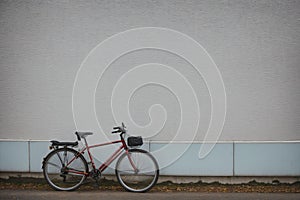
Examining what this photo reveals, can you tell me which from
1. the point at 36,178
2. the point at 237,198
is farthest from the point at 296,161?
the point at 36,178

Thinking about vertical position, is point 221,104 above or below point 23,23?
below

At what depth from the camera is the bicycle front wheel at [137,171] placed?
651cm

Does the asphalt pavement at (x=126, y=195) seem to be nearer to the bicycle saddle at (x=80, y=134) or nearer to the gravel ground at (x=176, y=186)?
the gravel ground at (x=176, y=186)

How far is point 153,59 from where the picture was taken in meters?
6.89

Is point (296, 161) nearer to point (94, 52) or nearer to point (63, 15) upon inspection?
point (94, 52)

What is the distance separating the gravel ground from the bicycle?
0.68ft

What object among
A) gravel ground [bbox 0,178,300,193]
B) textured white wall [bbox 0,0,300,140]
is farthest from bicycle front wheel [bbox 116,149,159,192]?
textured white wall [bbox 0,0,300,140]

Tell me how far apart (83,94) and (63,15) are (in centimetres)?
147

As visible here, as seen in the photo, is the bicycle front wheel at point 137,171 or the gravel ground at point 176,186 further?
the gravel ground at point 176,186

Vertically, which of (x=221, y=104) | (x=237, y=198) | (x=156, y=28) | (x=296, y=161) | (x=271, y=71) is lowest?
(x=237, y=198)

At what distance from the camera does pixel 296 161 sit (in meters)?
6.76

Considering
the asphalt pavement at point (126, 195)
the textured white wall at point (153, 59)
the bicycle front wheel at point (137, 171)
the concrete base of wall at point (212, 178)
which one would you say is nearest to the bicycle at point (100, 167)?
the bicycle front wheel at point (137, 171)

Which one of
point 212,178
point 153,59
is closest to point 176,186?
point 212,178

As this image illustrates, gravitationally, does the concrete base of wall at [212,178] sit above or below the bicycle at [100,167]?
below
